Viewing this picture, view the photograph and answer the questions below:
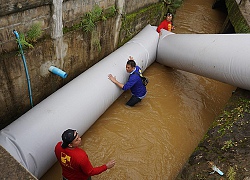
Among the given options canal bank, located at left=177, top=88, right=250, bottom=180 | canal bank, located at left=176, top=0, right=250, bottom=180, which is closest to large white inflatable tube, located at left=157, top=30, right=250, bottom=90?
canal bank, located at left=176, top=0, right=250, bottom=180

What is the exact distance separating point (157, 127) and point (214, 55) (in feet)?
5.77

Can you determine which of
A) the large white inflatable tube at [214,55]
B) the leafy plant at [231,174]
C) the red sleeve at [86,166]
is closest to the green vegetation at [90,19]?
the large white inflatable tube at [214,55]

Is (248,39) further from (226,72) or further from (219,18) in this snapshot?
(219,18)

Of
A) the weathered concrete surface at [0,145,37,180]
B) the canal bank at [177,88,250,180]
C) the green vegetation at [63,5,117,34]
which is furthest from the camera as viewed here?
the green vegetation at [63,5,117,34]

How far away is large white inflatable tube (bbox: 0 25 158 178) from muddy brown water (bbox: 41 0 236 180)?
0.46 metres

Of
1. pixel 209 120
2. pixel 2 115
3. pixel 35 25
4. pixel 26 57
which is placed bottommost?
pixel 209 120

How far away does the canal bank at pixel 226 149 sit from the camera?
2.83m

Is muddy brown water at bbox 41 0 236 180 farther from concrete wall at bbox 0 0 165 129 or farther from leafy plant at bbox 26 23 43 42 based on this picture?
leafy plant at bbox 26 23 43 42

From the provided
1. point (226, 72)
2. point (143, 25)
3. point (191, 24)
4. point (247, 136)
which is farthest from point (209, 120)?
point (191, 24)

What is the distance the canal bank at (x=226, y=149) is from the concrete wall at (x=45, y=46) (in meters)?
2.52

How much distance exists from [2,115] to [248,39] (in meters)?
4.31

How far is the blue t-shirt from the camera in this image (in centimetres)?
415

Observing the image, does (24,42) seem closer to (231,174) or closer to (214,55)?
(231,174)

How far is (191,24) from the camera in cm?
859
